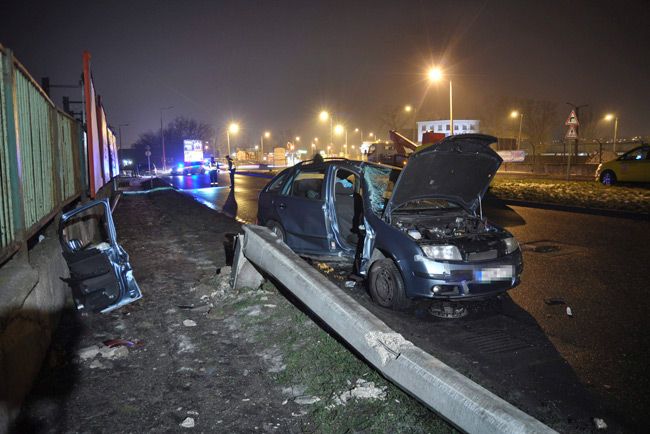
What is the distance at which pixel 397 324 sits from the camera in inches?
190

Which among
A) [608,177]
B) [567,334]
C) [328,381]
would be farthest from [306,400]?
[608,177]

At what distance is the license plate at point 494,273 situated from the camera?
4875 mm

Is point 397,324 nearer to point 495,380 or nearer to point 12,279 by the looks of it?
point 495,380

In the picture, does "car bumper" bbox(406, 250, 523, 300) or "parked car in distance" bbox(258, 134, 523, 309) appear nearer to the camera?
"car bumper" bbox(406, 250, 523, 300)

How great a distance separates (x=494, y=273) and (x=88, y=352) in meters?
4.00

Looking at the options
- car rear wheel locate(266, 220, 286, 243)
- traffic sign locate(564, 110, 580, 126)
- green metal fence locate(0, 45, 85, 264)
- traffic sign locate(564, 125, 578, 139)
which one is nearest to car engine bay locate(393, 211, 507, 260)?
car rear wheel locate(266, 220, 286, 243)

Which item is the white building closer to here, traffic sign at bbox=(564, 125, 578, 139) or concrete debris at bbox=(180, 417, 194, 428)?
traffic sign at bbox=(564, 125, 578, 139)

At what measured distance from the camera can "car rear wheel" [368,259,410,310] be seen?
5098 mm

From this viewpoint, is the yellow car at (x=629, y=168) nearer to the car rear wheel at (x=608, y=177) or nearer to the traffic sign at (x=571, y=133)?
the car rear wheel at (x=608, y=177)

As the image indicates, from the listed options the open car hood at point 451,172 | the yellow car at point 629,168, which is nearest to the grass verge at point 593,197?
the yellow car at point 629,168

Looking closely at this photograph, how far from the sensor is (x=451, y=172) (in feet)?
18.5

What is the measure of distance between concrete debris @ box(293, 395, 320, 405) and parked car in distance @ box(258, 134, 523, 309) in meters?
1.91

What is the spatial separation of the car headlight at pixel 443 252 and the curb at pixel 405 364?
1.21 meters

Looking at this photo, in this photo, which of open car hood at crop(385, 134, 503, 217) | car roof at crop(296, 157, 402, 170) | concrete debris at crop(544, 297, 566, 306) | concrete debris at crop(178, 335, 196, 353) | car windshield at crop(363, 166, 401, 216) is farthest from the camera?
car roof at crop(296, 157, 402, 170)
